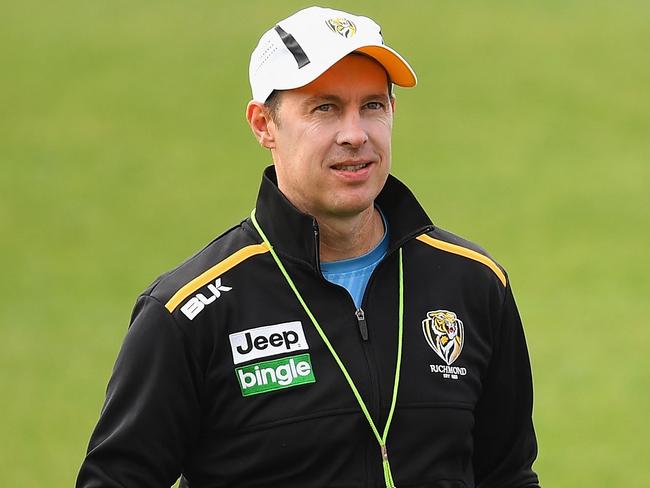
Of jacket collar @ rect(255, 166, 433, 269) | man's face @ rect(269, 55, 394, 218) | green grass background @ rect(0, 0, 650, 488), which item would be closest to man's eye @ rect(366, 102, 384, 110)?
man's face @ rect(269, 55, 394, 218)

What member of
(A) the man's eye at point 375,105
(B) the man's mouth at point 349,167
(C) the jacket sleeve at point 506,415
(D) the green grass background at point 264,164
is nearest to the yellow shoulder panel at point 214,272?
(B) the man's mouth at point 349,167

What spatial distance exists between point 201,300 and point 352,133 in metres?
0.50

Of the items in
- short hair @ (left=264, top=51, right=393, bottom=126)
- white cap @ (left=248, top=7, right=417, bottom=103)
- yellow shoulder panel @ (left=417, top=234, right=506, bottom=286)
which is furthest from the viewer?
yellow shoulder panel @ (left=417, top=234, right=506, bottom=286)

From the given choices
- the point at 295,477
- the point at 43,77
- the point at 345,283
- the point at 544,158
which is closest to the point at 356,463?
the point at 295,477

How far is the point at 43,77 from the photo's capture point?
1758 cm

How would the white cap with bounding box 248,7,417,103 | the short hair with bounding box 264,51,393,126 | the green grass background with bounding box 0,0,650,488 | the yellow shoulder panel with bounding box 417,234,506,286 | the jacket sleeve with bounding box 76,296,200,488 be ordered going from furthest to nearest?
1. the green grass background with bounding box 0,0,650,488
2. the yellow shoulder panel with bounding box 417,234,506,286
3. the short hair with bounding box 264,51,393,126
4. the white cap with bounding box 248,7,417,103
5. the jacket sleeve with bounding box 76,296,200,488

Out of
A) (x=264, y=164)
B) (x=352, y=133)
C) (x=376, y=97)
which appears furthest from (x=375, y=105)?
A: (x=264, y=164)

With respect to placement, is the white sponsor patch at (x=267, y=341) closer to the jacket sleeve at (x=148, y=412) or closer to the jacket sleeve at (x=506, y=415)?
the jacket sleeve at (x=148, y=412)

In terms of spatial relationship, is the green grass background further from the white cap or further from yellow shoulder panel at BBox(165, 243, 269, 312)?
the white cap

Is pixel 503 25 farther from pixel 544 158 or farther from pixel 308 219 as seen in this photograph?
pixel 308 219

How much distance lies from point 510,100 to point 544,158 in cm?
157

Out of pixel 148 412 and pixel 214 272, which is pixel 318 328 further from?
pixel 148 412

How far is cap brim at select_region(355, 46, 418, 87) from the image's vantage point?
3.50 m

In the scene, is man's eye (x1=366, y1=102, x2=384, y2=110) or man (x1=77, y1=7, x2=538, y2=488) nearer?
man (x1=77, y1=7, x2=538, y2=488)
